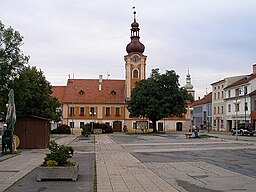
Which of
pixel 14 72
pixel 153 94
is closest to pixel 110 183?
pixel 14 72

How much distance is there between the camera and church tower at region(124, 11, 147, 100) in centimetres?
8244

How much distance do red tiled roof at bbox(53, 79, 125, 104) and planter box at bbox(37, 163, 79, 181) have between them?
239 ft

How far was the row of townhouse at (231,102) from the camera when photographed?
66.3m

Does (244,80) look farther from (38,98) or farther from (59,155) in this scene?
(59,155)

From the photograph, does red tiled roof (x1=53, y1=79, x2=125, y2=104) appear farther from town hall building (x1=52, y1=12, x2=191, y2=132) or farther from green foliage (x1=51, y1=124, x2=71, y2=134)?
green foliage (x1=51, y1=124, x2=71, y2=134)

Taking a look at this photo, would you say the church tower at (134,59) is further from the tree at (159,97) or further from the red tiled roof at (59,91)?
the red tiled roof at (59,91)

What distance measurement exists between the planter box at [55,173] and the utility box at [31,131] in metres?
14.2

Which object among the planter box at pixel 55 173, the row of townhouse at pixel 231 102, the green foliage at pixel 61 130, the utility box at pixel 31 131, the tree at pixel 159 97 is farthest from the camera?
the green foliage at pixel 61 130

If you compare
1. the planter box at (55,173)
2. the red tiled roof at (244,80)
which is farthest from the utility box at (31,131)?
the red tiled roof at (244,80)

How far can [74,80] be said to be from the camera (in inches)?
3538

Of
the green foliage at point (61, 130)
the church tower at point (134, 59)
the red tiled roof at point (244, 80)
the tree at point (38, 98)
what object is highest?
the church tower at point (134, 59)

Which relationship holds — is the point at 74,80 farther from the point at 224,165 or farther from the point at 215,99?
the point at 224,165

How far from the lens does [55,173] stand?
12125mm

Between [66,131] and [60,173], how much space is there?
59208 millimetres
